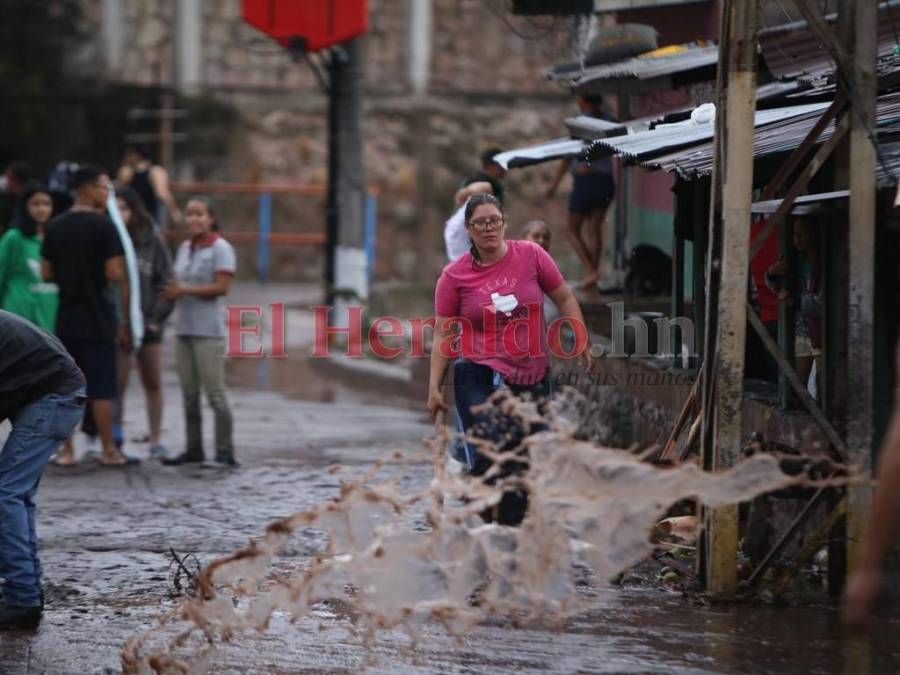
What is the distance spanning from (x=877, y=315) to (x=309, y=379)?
10.8 m

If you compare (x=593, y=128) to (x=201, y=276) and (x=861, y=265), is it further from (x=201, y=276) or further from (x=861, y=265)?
(x=861, y=265)

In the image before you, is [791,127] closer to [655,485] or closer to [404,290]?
[655,485]

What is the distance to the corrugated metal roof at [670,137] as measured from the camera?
8438mm

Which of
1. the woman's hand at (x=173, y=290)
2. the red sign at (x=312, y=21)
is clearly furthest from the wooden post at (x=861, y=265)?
the red sign at (x=312, y=21)

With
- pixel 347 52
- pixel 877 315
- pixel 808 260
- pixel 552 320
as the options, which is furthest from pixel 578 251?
pixel 877 315

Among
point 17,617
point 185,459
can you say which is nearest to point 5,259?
point 185,459

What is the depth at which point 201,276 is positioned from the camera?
36.1 ft

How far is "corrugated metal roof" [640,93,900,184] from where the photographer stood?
304 inches

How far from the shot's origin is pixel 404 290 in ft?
73.8

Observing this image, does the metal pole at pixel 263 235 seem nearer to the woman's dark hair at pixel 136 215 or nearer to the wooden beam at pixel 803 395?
the woman's dark hair at pixel 136 215

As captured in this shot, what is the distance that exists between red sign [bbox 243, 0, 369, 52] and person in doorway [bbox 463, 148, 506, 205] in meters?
6.72

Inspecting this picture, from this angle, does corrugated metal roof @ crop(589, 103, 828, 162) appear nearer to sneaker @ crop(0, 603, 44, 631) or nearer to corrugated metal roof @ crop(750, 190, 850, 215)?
corrugated metal roof @ crop(750, 190, 850, 215)

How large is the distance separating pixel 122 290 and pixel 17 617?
4639 mm

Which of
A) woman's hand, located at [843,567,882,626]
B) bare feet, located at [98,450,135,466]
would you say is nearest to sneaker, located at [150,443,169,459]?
bare feet, located at [98,450,135,466]
